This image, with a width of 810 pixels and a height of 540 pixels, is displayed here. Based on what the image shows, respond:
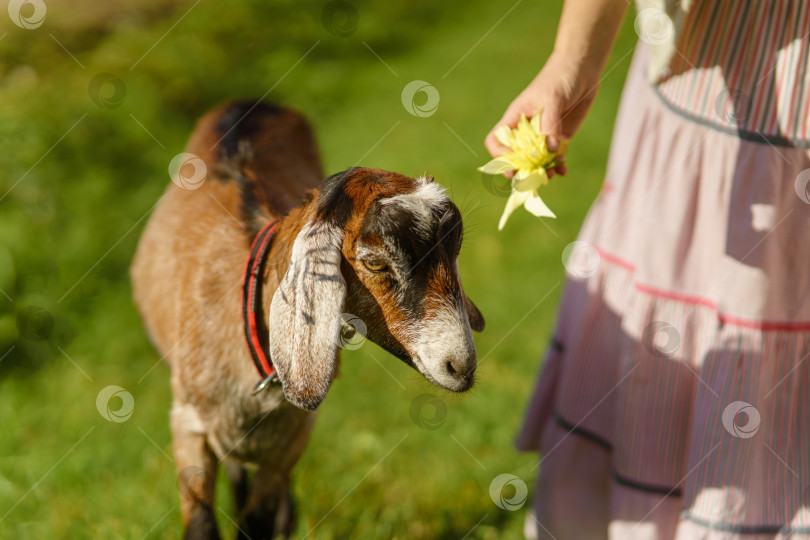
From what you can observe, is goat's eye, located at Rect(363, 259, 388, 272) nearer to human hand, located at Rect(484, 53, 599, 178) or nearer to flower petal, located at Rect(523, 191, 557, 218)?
flower petal, located at Rect(523, 191, 557, 218)

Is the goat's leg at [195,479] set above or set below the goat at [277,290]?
below

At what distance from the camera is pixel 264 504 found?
2.66m

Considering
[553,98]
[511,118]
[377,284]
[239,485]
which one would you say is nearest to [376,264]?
[377,284]

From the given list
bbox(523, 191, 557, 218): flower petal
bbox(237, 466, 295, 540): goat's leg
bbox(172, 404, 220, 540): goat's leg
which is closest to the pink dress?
bbox(523, 191, 557, 218): flower petal

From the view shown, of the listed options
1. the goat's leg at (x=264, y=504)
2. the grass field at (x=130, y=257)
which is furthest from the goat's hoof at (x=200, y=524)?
the grass field at (x=130, y=257)

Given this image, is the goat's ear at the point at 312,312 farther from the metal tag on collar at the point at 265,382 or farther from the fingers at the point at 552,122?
the fingers at the point at 552,122

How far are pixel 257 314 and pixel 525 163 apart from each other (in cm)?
85

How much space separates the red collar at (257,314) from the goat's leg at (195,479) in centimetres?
41

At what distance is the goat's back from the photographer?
8.13 feet

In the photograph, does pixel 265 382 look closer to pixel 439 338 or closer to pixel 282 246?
pixel 282 246

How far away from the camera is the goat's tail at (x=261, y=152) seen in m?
2.92

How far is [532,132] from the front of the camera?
2051 mm

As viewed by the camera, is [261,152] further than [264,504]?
Yes

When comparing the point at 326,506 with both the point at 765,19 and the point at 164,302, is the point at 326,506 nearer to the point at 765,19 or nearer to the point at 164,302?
the point at 164,302
